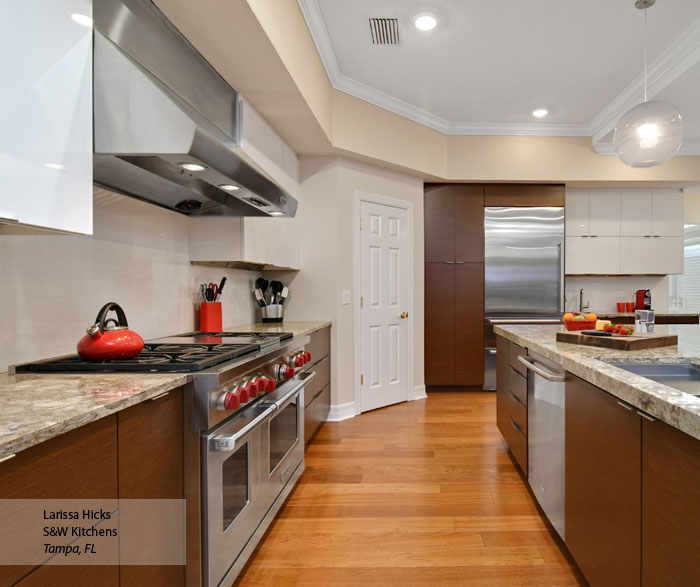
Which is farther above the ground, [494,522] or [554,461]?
[554,461]

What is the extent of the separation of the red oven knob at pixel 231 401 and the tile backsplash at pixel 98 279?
686mm

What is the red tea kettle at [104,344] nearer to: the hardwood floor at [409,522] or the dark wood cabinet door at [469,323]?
the hardwood floor at [409,522]

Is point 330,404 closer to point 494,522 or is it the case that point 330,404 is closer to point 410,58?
point 494,522

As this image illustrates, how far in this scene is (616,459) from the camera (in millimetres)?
1283

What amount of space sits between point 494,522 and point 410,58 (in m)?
3.19

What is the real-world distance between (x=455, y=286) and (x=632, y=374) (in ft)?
11.6

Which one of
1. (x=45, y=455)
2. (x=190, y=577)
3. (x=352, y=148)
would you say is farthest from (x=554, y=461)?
(x=352, y=148)

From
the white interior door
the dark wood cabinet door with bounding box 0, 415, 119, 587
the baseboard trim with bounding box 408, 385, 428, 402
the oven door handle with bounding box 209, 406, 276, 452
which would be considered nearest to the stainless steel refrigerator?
the baseboard trim with bounding box 408, 385, 428, 402

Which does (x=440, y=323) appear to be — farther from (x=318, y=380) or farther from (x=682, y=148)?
(x=682, y=148)

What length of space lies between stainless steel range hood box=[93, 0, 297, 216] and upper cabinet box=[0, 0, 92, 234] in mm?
72

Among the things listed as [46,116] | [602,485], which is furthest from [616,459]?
[46,116]

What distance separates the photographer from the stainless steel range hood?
4.15ft

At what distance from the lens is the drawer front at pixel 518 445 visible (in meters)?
2.43

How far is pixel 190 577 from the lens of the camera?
1330 millimetres
